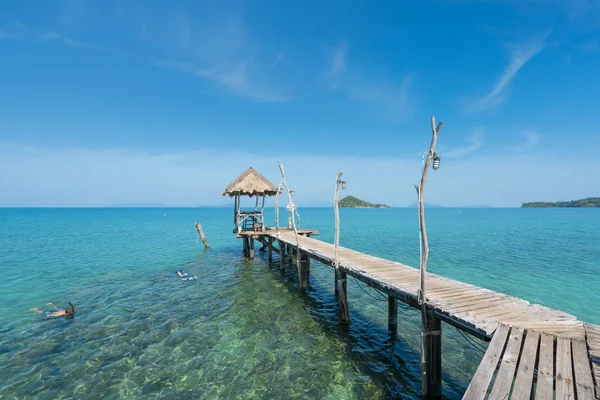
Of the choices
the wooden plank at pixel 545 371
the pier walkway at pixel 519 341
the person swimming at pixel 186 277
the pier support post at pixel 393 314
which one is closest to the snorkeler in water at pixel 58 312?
the person swimming at pixel 186 277

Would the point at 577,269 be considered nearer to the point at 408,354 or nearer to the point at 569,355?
the point at 408,354

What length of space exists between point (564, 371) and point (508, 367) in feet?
2.43

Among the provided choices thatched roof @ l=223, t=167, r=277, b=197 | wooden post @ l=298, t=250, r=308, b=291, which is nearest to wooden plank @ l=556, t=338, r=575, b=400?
wooden post @ l=298, t=250, r=308, b=291

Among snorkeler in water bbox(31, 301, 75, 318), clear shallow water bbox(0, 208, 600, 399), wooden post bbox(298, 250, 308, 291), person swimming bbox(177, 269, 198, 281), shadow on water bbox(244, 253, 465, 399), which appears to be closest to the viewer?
shadow on water bbox(244, 253, 465, 399)

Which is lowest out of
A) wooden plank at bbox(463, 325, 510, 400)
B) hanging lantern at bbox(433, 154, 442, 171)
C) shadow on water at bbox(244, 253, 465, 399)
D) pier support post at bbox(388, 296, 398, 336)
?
shadow on water at bbox(244, 253, 465, 399)

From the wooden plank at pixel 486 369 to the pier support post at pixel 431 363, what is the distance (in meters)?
1.32

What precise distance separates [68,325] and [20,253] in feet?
78.2

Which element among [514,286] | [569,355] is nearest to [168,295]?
[569,355]

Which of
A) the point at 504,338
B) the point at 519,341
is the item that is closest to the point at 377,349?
the point at 504,338

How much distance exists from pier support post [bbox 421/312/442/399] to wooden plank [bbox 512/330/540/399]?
1.63m

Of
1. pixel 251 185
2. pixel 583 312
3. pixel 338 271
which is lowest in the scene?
pixel 583 312

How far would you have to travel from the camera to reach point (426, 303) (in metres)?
6.99

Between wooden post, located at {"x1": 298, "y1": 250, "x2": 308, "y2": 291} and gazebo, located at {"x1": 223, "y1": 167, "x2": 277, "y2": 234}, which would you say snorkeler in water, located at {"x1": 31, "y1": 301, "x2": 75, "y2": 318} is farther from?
gazebo, located at {"x1": 223, "y1": 167, "x2": 277, "y2": 234}

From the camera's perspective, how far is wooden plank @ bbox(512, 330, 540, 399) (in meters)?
4.25
